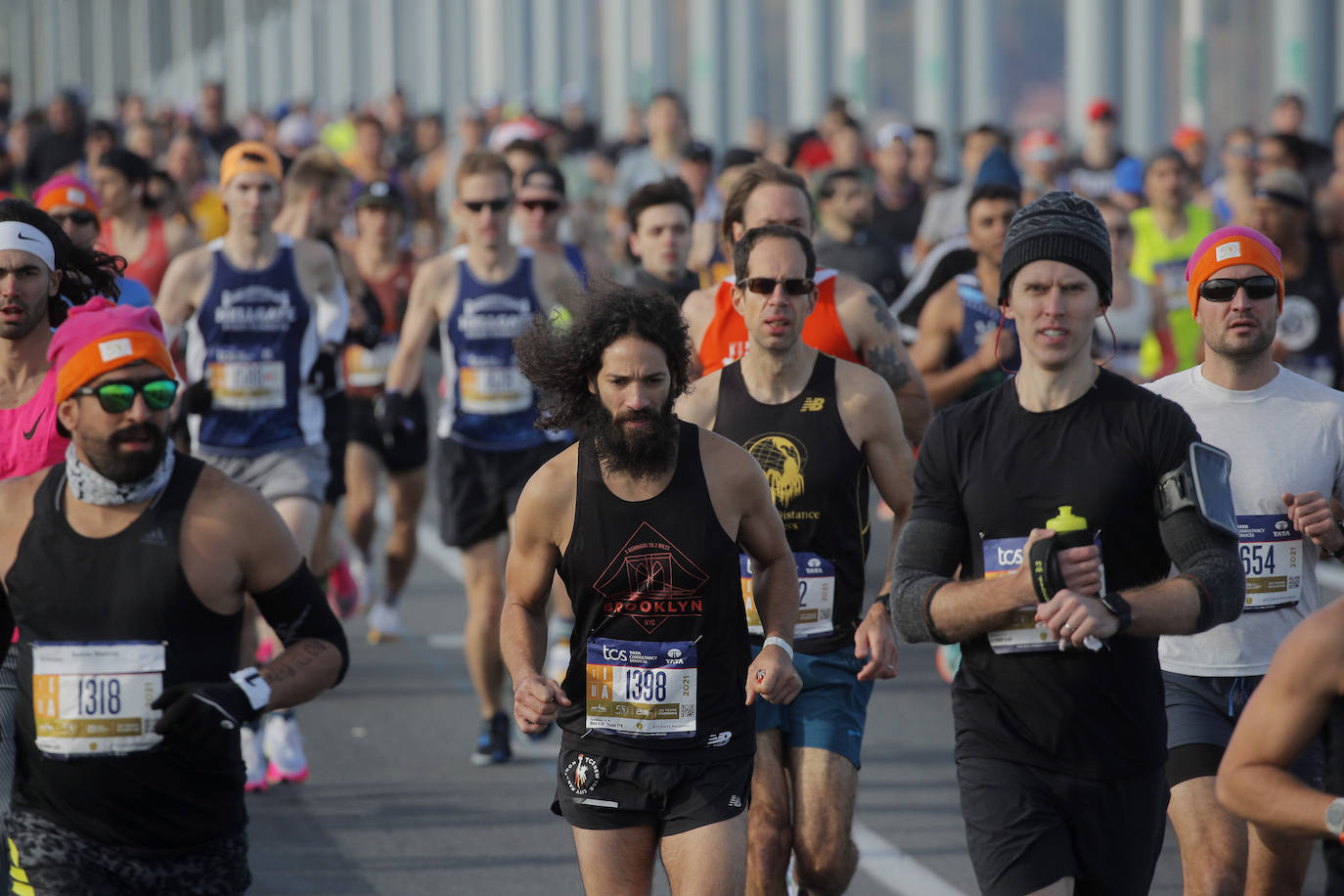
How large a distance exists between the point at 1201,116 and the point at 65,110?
40.2ft

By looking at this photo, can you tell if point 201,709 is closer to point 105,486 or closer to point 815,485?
point 105,486

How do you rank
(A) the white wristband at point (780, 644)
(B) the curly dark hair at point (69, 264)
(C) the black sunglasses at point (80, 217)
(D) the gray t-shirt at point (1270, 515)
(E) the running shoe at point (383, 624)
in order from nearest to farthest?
(A) the white wristband at point (780, 644) → (D) the gray t-shirt at point (1270, 515) → (B) the curly dark hair at point (69, 264) → (C) the black sunglasses at point (80, 217) → (E) the running shoe at point (383, 624)

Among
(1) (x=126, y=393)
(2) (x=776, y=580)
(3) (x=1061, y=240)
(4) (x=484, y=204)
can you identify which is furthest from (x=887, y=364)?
(4) (x=484, y=204)

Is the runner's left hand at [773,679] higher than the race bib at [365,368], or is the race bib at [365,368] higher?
the race bib at [365,368]

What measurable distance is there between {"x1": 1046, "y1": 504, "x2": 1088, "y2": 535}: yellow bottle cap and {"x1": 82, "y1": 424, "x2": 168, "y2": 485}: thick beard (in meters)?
1.84

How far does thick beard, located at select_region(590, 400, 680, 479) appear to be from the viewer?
191 inches

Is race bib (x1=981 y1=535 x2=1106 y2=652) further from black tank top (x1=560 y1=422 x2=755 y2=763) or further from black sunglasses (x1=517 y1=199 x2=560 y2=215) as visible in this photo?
black sunglasses (x1=517 y1=199 x2=560 y2=215)

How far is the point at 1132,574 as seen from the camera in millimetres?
4531

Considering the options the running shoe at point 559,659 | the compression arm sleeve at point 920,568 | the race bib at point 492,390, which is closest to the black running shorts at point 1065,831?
the compression arm sleeve at point 920,568

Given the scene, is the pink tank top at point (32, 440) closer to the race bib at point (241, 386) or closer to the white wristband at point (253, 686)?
the white wristband at point (253, 686)

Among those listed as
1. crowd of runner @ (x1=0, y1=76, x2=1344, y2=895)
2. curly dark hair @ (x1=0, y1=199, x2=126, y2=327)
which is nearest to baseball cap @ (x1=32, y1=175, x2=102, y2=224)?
crowd of runner @ (x1=0, y1=76, x2=1344, y2=895)

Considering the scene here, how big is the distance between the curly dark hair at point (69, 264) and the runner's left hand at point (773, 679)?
229cm

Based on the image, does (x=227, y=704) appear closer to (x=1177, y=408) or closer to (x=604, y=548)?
(x=604, y=548)

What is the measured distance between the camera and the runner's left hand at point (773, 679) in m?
4.85
